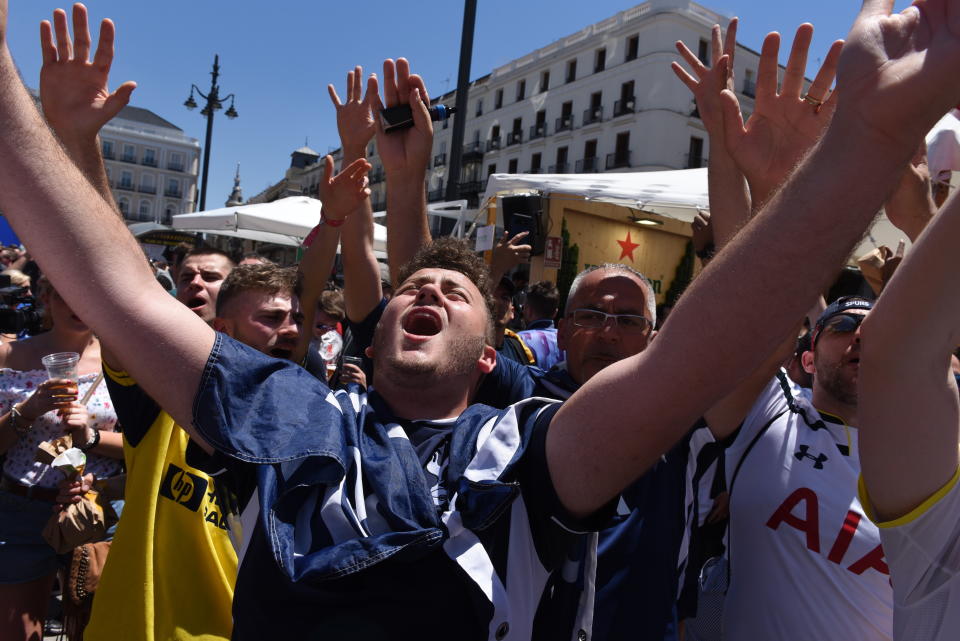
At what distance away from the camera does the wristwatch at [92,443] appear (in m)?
2.48

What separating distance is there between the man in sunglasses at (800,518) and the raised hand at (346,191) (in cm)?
168

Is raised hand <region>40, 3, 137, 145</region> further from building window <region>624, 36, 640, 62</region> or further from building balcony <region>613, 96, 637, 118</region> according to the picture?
building window <region>624, 36, 640, 62</region>

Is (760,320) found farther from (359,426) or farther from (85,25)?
(85,25)

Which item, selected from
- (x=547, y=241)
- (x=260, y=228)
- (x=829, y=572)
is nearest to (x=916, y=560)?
(x=829, y=572)

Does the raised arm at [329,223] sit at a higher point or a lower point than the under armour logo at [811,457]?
higher

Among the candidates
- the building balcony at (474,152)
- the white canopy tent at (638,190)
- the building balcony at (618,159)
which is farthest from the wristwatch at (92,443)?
the building balcony at (474,152)

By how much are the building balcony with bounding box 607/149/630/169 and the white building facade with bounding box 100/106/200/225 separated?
61.2 m

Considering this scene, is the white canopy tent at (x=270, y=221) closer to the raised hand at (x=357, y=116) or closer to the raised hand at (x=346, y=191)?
the raised hand at (x=357, y=116)

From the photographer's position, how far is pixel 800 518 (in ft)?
6.37

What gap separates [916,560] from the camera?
1170 millimetres

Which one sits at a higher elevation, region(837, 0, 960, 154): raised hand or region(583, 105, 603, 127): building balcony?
region(583, 105, 603, 127): building balcony

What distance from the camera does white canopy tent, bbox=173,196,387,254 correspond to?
8629 mm

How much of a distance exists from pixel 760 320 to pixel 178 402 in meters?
1.10

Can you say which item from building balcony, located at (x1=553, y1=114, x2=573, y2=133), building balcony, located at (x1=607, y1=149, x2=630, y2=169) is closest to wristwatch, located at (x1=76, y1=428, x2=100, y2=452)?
building balcony, located at (x1=607, y1=149, x2=630, y2=169)
